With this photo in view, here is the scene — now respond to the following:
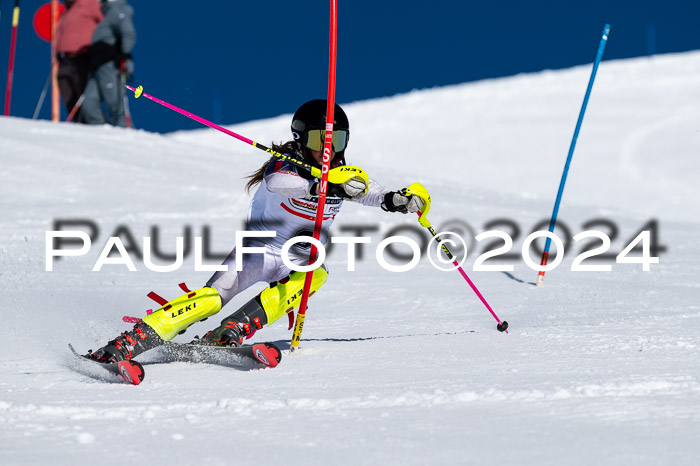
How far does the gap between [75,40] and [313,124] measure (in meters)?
7.90

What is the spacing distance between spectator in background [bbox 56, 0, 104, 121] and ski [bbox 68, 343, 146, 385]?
26.8 feet

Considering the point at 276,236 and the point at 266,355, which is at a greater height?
the point at 276,236

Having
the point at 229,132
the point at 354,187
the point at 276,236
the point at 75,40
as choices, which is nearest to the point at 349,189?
the point at 354,187

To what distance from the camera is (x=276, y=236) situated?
4.05 m

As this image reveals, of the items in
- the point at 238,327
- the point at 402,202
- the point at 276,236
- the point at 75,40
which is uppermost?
the point at 75,40

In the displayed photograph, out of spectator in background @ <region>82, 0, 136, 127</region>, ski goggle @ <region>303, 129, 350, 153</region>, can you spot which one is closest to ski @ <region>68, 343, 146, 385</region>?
ski goggle @ <region>303, 129, 350, 153</region>

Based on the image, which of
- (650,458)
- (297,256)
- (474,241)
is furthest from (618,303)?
(650,458)

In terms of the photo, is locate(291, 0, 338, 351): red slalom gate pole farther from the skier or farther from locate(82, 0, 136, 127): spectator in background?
locate(82, 0, 136, 127): spectator in background

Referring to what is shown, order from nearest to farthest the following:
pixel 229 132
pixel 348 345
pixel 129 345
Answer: pixel 129 345 → pixel 229 132 → pixel 348 345

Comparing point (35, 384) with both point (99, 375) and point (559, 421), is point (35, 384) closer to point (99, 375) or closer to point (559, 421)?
point (99, 375)

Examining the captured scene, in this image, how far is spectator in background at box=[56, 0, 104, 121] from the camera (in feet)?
35.7

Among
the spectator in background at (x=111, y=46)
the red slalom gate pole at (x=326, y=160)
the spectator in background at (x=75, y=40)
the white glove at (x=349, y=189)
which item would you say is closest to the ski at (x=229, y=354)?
the red slalom gate pole at (x=326, y=160)

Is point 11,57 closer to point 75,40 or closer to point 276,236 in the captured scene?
point 75,40

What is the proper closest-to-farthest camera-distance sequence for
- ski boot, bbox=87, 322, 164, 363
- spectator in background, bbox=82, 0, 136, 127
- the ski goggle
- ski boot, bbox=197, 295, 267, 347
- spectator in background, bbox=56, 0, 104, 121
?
1. ski boot, bbox=87, 322, 164, 363
2. ski boot, bbox=197, 295, 267, 347
3. the ski goggle
4. spectator in background, bbox=82, 0, 136, 127
5. spectator in background, bbox=56, 0, 104, 121
